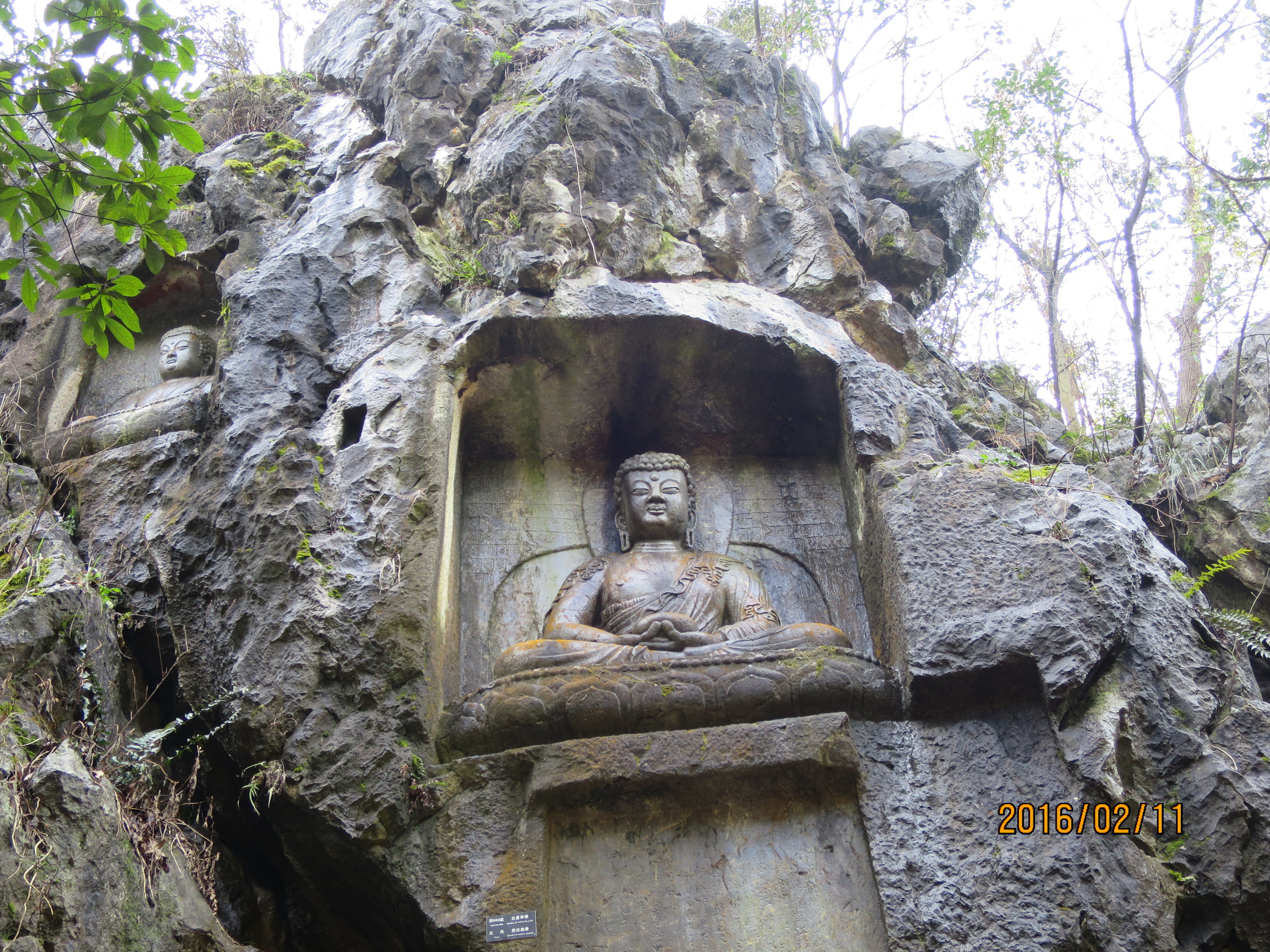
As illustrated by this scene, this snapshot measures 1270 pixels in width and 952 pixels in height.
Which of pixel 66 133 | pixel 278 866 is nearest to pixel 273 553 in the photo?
pixel 278 866

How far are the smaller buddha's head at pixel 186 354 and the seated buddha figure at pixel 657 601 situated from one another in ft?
11.8

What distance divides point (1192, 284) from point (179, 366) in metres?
9.70

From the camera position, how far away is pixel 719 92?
349 inches

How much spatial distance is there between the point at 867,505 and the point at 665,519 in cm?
136

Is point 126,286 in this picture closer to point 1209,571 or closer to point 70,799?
point 70,799

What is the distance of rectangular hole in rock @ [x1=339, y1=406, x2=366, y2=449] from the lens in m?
6.42

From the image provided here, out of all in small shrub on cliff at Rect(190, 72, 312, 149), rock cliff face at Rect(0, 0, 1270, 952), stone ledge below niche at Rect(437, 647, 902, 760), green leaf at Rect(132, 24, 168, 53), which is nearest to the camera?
green leaf at Rect(132, 24, 168, 53)

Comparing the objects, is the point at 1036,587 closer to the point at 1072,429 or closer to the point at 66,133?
the point at 1072,429

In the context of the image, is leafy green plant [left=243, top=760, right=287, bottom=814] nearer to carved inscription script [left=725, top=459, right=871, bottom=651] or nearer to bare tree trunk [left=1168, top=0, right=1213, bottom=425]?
carved inscription script [left=725, top=459, right=871, bottom=651]

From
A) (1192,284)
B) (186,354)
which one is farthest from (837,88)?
(186,354)

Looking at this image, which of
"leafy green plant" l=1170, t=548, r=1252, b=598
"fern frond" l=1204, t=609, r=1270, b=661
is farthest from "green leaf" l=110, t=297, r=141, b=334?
"fern frond" l=1204, t=609, r=1270, b=661

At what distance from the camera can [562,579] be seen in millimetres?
7043

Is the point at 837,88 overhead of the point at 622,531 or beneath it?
overhead
